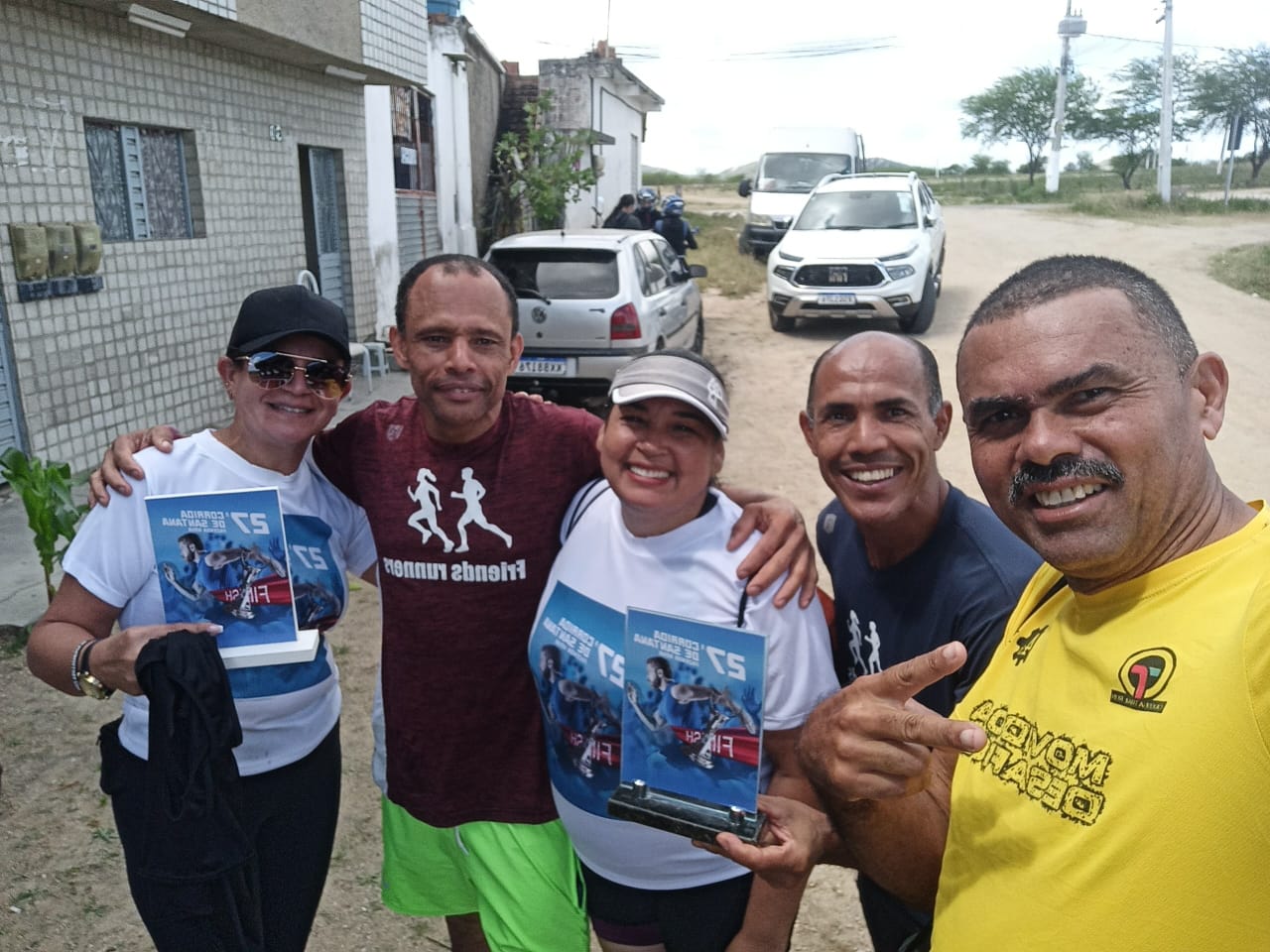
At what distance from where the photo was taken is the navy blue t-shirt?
72.9 inches

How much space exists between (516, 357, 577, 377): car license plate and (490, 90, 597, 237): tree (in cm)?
917

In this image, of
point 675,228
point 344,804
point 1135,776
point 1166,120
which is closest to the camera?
point 1135,776

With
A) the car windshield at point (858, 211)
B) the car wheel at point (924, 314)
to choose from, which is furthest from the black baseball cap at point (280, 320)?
the car windshield at point (858, 211)

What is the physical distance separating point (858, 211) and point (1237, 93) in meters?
39.1

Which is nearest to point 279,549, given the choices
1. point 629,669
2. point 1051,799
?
point 629,669

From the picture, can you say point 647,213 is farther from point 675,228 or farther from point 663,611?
point 663,611

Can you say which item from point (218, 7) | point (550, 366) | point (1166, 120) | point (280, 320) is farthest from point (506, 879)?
point (1166, 120)

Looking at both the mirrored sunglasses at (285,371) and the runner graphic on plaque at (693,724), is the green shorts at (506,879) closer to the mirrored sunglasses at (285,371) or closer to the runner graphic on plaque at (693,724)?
the runner graphic on plaque at (693,724)

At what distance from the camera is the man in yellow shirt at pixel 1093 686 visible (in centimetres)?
117

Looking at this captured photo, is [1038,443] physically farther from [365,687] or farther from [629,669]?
[365,687]

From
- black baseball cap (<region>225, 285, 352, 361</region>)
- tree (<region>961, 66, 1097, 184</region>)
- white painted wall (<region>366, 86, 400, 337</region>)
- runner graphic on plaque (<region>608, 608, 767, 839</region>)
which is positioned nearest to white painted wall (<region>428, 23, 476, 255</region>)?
white painted wall (<region>366, 86, 400, 337</region>)

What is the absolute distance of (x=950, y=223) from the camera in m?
27.8

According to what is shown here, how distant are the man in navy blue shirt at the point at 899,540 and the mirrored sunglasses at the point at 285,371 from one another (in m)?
1.13

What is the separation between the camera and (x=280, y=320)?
2.20 metres
